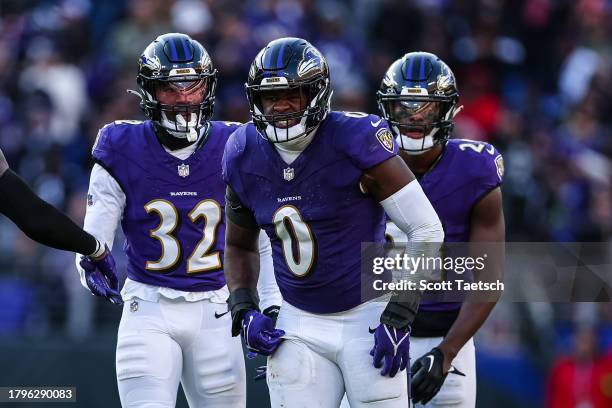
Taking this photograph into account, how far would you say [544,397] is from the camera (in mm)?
8508

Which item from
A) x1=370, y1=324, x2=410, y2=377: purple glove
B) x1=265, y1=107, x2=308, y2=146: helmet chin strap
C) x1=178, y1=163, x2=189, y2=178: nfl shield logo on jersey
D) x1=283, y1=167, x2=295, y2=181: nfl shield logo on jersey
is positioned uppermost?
x1=265, y1=107, x2=308, y2=146: helmet chin strap

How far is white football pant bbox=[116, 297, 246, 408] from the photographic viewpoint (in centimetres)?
548

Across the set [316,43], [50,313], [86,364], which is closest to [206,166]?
[86,364]

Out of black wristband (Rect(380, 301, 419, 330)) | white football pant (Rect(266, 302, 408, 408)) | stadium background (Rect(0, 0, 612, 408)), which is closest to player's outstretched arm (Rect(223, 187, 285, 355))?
white football pant (Rect(266, 302, 408, 408))

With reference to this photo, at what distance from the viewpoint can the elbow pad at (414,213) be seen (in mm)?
4785

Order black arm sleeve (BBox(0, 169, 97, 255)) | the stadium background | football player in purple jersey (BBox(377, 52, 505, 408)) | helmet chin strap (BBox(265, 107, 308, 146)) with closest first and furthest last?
helmet chin strap (BBox(265, 107, 308, 146))
black arm sleeve (BBox(0, 169, 97, 255))
football player in purple jersey (BBox(377, 52, 505, 408))
the stadium background

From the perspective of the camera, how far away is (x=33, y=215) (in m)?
5.00

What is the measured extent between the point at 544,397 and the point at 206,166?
3798 millimetres

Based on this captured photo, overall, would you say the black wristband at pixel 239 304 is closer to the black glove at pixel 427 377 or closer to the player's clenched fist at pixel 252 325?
the player's clenched fist at pixel 252 325

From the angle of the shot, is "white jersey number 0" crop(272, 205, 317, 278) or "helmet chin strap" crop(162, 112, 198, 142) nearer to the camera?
"white jersey number 0" crop(272, 205, 317, 278)

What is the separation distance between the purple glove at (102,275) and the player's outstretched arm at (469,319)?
1.40m

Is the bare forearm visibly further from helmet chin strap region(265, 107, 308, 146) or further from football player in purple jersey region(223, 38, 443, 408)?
helmet chin strap region(265, 107, 308, 146)

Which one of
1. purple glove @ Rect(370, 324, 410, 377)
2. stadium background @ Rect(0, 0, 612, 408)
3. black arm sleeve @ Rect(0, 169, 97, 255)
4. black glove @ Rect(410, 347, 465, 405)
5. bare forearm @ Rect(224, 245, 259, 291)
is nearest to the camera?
purple glove @ Rect(370, 324, 410, 377)

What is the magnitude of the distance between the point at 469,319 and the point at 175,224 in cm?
142
